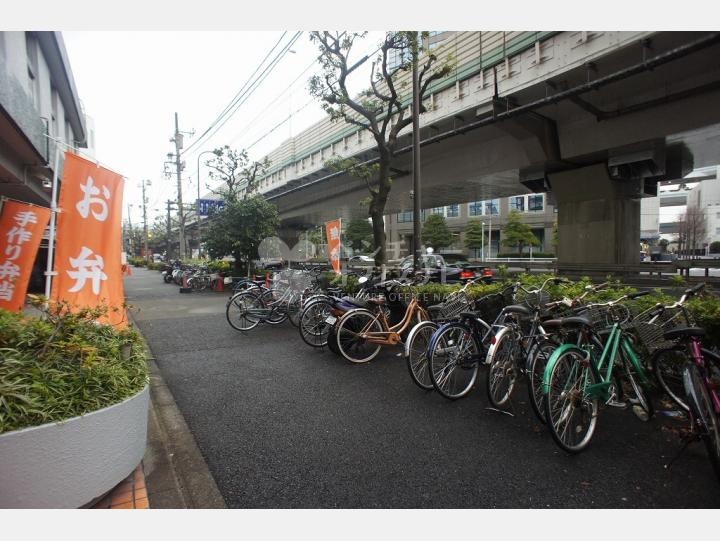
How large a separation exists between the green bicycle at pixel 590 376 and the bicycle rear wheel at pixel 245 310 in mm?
6030

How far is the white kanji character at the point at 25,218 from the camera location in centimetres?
555

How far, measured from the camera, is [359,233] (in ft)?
157

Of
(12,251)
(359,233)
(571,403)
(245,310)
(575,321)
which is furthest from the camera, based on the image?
(359,233)

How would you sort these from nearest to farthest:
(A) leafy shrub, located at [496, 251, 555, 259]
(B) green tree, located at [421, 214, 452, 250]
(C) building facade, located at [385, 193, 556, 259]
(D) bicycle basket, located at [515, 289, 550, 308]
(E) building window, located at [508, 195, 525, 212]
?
(D) bicycle basket, located at [515, 289, 550, 308]
(A) leafy shrub, located at [496, 251, 555, 259]
(B) green tree, located at [421, 214, 452, 250]
(C) building facade, located at [385, 193, 556, 259]
(E) building window, located at [508, 195, 525, 212]

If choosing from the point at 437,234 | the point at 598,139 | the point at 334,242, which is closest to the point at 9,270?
the point at 334,242

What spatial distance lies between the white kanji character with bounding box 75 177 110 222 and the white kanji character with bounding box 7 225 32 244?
230 cm

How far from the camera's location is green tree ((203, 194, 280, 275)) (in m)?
16.0

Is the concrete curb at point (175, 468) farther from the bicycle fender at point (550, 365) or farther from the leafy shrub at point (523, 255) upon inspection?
the leafy shrub at point (523, 255)

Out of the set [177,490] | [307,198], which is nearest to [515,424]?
[177,490]

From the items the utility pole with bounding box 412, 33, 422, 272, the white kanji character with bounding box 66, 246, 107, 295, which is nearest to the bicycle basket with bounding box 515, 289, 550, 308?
the utility pole with bounding box 412, 33, 422, 272

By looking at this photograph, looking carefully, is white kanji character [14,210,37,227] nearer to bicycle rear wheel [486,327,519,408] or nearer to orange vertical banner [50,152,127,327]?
orange vertical banner [50,152,127,327]

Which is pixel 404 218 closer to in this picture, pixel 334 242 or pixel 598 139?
pixel 598 139

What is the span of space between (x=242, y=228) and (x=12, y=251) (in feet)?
35.3

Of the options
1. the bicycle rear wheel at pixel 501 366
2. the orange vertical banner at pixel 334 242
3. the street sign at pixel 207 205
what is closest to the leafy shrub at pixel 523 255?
the street sign at pixel 207 205
